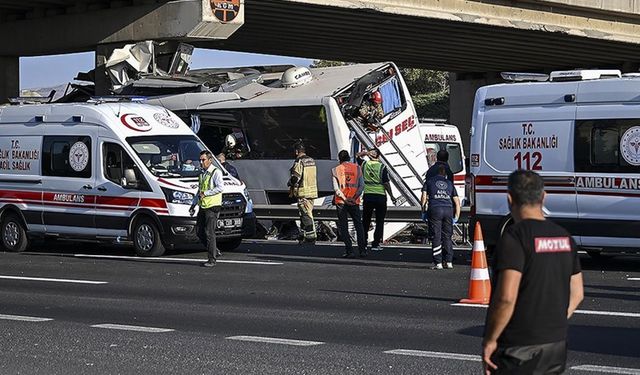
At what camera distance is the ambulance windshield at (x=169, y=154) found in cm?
1983

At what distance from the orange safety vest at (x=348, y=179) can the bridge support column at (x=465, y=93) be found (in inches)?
1405

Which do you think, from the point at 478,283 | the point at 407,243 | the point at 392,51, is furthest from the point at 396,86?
the point at 392,51

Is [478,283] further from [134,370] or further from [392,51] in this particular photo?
[392,51]

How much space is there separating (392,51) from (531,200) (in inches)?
1604

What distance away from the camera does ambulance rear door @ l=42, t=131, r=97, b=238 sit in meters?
20.2

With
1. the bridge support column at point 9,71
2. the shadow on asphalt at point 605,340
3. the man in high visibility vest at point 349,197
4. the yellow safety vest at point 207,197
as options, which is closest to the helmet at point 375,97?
the man in high visibility vest at point 349,197

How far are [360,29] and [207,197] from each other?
72.8ft

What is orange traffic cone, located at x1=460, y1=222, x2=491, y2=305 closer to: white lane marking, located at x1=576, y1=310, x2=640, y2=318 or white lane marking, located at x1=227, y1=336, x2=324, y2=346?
white lane marking, located at x1=576, y1=310, x2=640, y2=318

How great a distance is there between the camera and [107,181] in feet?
65.5

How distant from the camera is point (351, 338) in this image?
1109 cm

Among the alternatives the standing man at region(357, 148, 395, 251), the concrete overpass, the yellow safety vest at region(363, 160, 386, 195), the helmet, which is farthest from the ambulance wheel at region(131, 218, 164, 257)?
the concrete overpass

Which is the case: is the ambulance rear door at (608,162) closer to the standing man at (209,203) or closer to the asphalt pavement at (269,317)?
the asphalt pavement at (269,317)

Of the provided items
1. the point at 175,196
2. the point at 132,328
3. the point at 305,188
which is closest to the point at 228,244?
the point at 175,196

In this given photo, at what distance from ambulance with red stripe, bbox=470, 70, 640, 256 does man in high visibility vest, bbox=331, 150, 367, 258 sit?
2567 millimetres
